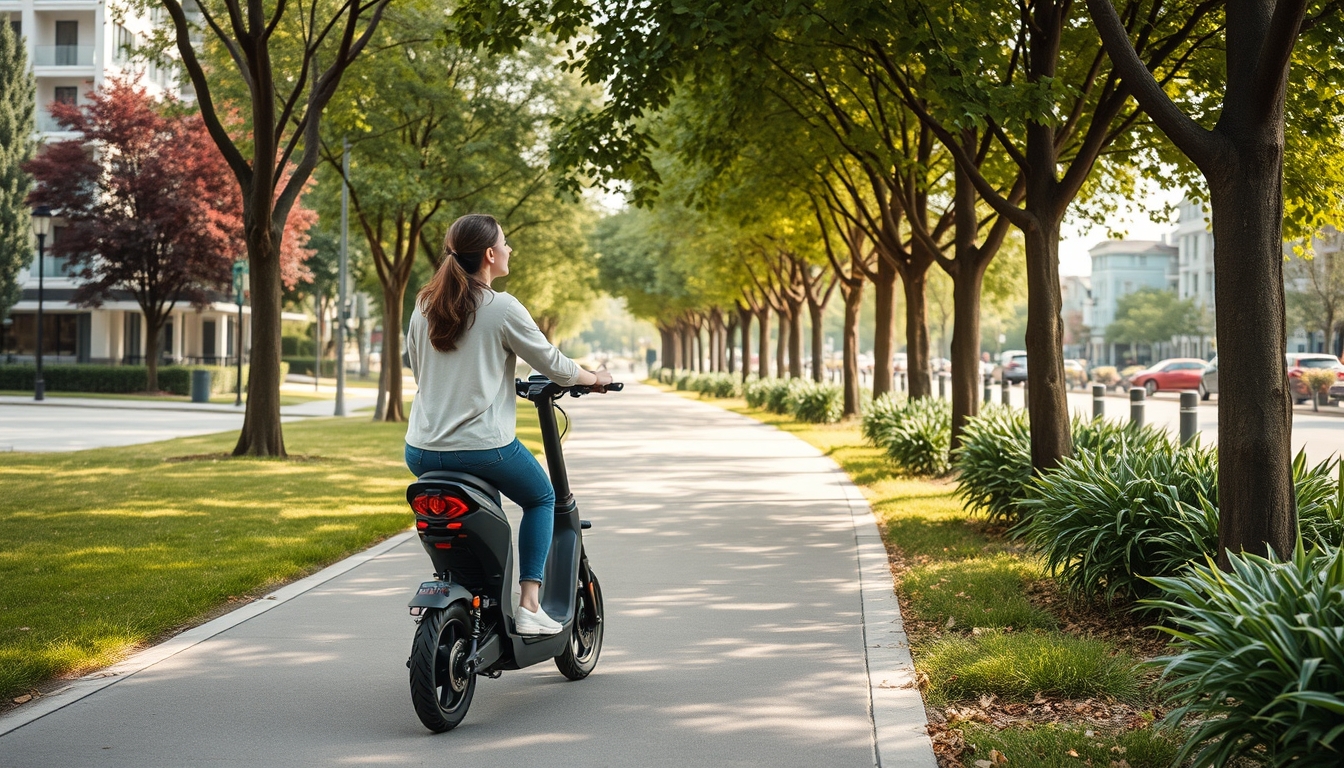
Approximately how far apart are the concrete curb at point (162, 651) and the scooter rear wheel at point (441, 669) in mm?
1609

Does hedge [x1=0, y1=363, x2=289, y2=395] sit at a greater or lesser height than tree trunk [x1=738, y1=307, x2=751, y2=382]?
lesser

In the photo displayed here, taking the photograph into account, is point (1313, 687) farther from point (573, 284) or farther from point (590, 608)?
point (573, 284)

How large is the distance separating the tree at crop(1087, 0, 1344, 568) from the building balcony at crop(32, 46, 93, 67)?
2317 inches

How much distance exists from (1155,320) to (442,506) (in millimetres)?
83709

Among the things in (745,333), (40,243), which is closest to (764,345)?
(745,333)

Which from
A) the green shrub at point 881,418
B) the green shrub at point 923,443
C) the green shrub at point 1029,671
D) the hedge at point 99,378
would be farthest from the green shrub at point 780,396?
the green shrub at point 1029,671

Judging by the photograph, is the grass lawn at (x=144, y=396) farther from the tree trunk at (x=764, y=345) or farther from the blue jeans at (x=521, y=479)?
the blue jeans at (x=521, y=479)

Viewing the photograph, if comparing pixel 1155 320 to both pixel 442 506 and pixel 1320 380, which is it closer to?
pixel 1320 380

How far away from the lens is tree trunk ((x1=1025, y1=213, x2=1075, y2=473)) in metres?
10.3

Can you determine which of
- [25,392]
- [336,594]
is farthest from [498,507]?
[25,392]

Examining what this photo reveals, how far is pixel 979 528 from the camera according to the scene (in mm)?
10867

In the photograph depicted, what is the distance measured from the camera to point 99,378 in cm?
4231

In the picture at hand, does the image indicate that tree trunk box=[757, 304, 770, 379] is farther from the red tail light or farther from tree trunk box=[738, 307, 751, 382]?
the red tail light

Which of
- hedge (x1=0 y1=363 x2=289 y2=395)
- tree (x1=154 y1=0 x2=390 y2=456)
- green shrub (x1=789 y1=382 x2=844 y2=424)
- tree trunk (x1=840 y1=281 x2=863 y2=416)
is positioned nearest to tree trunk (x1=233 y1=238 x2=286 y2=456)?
tree (x1=154 y1=0 x2=390 y2=456)
